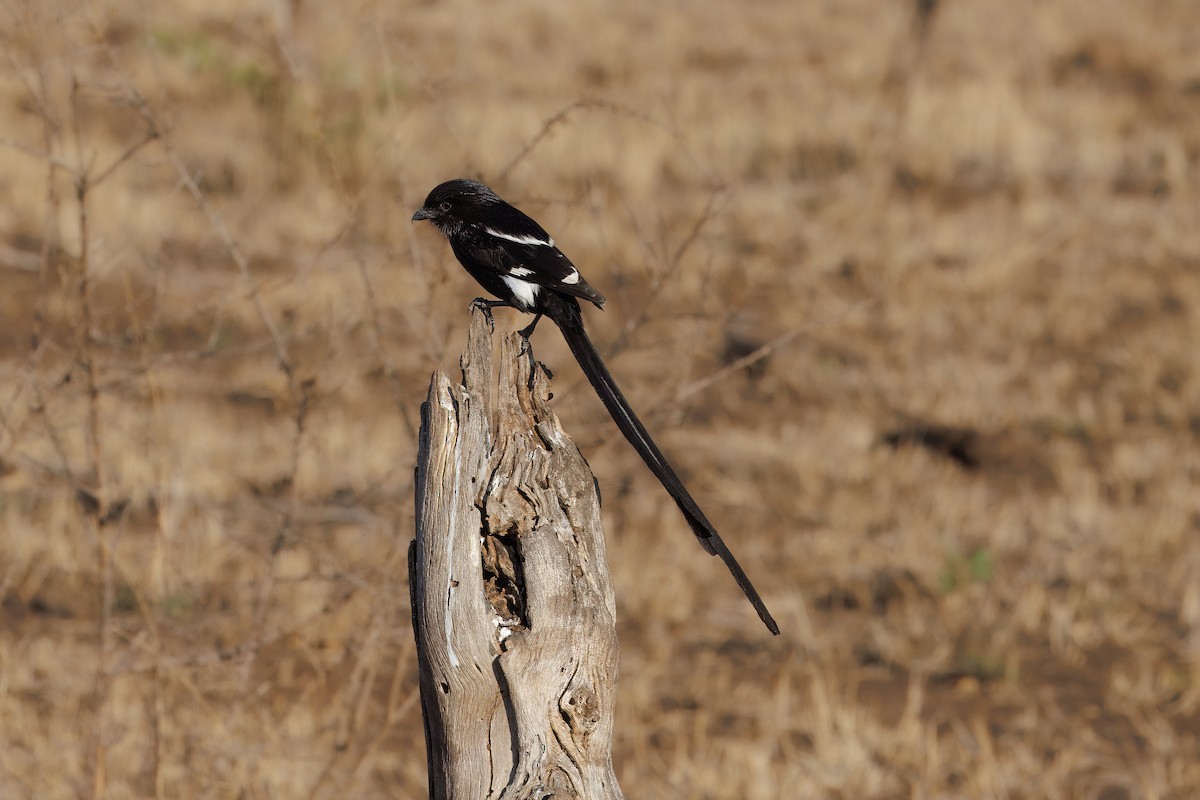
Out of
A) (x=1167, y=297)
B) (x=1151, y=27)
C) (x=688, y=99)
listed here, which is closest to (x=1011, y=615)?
(x=1167, y=297)

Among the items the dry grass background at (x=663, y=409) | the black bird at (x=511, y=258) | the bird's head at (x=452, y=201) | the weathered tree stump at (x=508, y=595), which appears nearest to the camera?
the weathered tree stump at (x=508, y=595)

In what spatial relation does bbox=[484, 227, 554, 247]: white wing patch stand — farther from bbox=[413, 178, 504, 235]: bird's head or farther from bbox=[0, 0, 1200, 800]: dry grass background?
bbox=[0, 0, 1200, 800]: dry grass background

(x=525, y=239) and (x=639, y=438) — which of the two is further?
(x=525, y=239)

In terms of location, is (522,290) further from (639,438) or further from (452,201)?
(639,438)

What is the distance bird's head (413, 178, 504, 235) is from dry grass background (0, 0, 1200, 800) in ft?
0.55

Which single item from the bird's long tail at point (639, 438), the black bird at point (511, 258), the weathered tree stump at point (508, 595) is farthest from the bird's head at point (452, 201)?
the weathered tree stump at point (508, 595)

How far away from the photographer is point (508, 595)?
2949mm

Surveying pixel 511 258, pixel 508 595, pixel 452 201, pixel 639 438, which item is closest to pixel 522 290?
pixel 511 258

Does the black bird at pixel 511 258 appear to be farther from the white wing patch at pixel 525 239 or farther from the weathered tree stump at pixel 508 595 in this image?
the weathered tree stump at pixel 508 595

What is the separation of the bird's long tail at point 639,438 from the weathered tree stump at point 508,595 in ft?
0.43

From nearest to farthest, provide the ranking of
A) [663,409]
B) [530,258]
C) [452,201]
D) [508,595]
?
[508,595]
[530,258]
[452,201]
[663,409]

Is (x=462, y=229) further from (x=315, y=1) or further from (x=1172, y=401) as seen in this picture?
(x=315, y=1)

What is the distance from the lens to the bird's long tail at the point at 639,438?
105 inches

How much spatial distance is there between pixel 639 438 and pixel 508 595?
423mm
